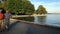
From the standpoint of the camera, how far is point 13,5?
85500 millimetres

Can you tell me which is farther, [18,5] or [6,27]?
[18,5]

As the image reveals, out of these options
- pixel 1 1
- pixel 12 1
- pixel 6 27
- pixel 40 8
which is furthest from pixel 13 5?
pixel 40 8

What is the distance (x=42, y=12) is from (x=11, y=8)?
95.9 metres

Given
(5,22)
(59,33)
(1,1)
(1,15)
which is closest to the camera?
(59,33)

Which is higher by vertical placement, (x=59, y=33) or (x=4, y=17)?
(x=4, y=17)

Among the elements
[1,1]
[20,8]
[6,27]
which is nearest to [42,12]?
[1,1]

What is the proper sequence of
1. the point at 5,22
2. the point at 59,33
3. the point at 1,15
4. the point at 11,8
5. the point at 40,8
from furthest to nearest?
the point at 40,8 < the point at 11,8 < the point at 5,22 < the point at 1,15 < the point at 59,33

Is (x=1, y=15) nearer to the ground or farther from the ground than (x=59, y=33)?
farther from the ground

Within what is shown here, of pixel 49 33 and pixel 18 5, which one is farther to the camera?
pixel 18 5

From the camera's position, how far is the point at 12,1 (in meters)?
84.9

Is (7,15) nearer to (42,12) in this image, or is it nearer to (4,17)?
(4,17)

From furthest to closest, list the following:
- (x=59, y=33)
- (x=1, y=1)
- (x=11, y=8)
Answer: (x=1, y=1)
(x=11, y=8)
(x=59, y=33)

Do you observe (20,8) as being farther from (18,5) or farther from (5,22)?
(5,22)

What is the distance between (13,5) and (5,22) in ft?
238
